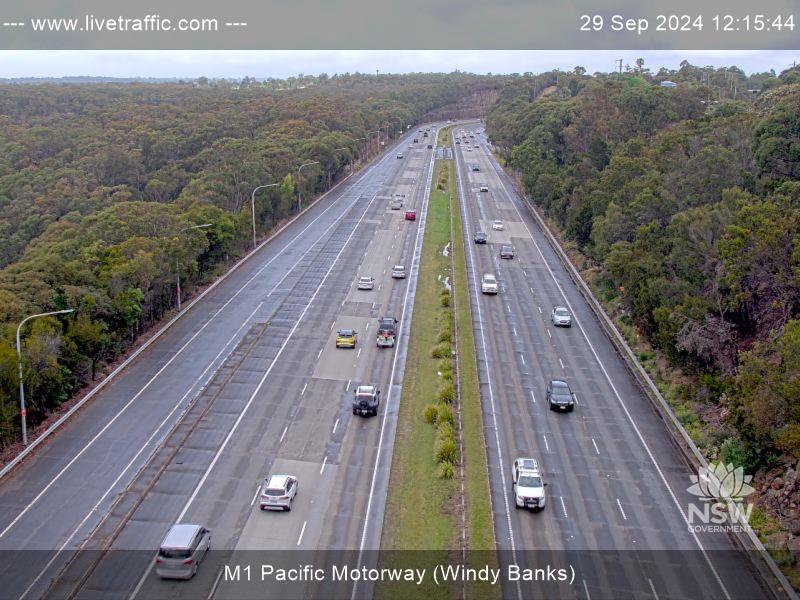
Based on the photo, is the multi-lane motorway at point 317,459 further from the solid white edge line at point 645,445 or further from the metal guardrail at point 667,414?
the metal guardrail at point 667,414

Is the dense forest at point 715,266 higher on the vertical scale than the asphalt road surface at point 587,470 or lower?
higher

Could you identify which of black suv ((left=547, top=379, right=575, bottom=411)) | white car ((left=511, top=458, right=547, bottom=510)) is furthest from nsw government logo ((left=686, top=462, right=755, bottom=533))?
black suv ((left=547, top=379, right=575, bottom=411))

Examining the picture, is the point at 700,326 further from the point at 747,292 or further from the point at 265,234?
the point at 265,234

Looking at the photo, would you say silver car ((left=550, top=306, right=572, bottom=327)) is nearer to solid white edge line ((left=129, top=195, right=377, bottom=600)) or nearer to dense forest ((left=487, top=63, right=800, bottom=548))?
dense forest ((left=487, top=63, right=800, bottom=548))

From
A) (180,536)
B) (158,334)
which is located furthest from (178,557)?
(158,334)

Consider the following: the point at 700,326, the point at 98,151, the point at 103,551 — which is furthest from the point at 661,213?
the point at 98,151

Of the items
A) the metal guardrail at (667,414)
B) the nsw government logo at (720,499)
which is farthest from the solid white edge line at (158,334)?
the nsw government logo at (720,499)
